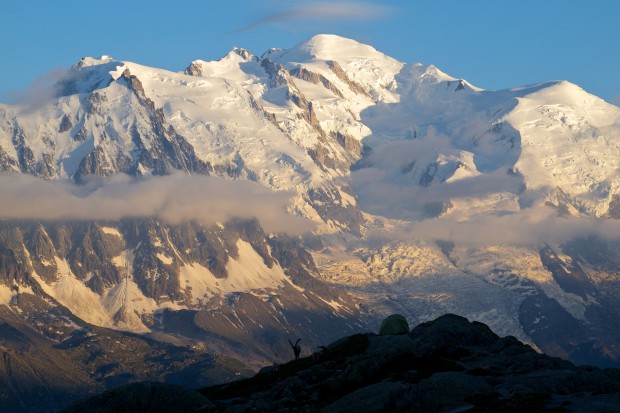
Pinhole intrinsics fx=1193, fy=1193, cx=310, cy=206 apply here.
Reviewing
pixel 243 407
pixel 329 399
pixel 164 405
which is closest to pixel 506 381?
pixel 329 399

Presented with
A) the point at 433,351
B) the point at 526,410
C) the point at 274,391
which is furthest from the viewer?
the point at 433,351

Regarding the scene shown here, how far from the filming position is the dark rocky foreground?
138m

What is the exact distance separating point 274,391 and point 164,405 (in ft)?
61.5

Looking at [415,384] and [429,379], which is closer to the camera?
[415,384]

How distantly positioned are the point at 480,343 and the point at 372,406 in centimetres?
4819

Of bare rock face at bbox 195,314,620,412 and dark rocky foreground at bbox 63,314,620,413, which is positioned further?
bare rock face at bbox 195,314,620,412

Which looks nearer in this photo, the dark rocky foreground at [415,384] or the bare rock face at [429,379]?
the dark rocky foreground at [415,384]

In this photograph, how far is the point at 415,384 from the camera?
143375mm

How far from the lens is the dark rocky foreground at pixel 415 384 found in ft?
454

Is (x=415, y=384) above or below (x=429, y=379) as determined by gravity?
below

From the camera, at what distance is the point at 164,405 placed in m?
145

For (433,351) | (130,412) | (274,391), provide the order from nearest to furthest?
(130,412)
(274,391)
(433,351)

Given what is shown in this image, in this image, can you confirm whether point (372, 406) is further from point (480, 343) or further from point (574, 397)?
point (480, 343)

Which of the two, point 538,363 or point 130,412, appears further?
point 538,363
